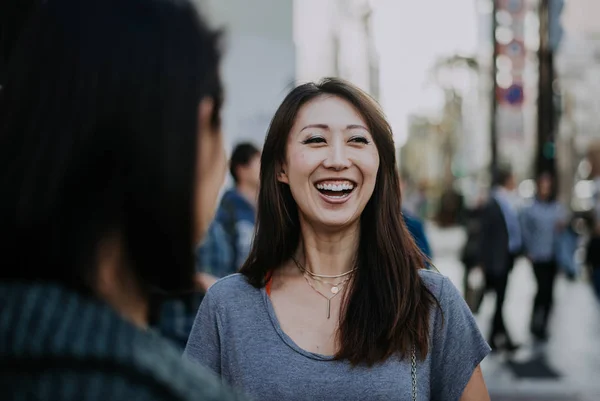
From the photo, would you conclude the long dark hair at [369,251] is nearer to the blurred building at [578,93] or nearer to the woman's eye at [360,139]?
the woman's eye at [360,139]

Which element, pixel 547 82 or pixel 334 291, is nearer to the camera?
pixel 334 291

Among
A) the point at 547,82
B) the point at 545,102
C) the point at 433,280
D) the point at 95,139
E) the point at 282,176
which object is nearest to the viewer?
the point at 95,139

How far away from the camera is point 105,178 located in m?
1.02

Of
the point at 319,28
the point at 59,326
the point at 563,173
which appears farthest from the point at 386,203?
the point at 319,28

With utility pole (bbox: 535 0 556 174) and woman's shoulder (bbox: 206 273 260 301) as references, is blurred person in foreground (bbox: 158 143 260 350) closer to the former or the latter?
woman's shoulder (bbox: 206 273 260 301)

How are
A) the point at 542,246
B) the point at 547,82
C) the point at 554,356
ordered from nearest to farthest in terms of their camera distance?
1. the point at 554,356
2. the point at 542,246
3. the point at 547,82

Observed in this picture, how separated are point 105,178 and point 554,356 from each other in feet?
27.7

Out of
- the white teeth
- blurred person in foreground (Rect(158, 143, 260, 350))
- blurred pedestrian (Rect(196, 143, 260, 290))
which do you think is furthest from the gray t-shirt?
blurred pedestrian (Rect(196, 143, 260, 290))

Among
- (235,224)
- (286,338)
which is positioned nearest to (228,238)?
(235,224)

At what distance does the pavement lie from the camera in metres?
7.07

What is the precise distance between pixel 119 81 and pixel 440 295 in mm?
1477

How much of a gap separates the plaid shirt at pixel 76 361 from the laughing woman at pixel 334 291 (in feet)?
4.00

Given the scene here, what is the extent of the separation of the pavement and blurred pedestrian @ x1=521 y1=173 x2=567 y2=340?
0.31 metres

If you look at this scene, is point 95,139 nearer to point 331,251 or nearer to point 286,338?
point 286,338
